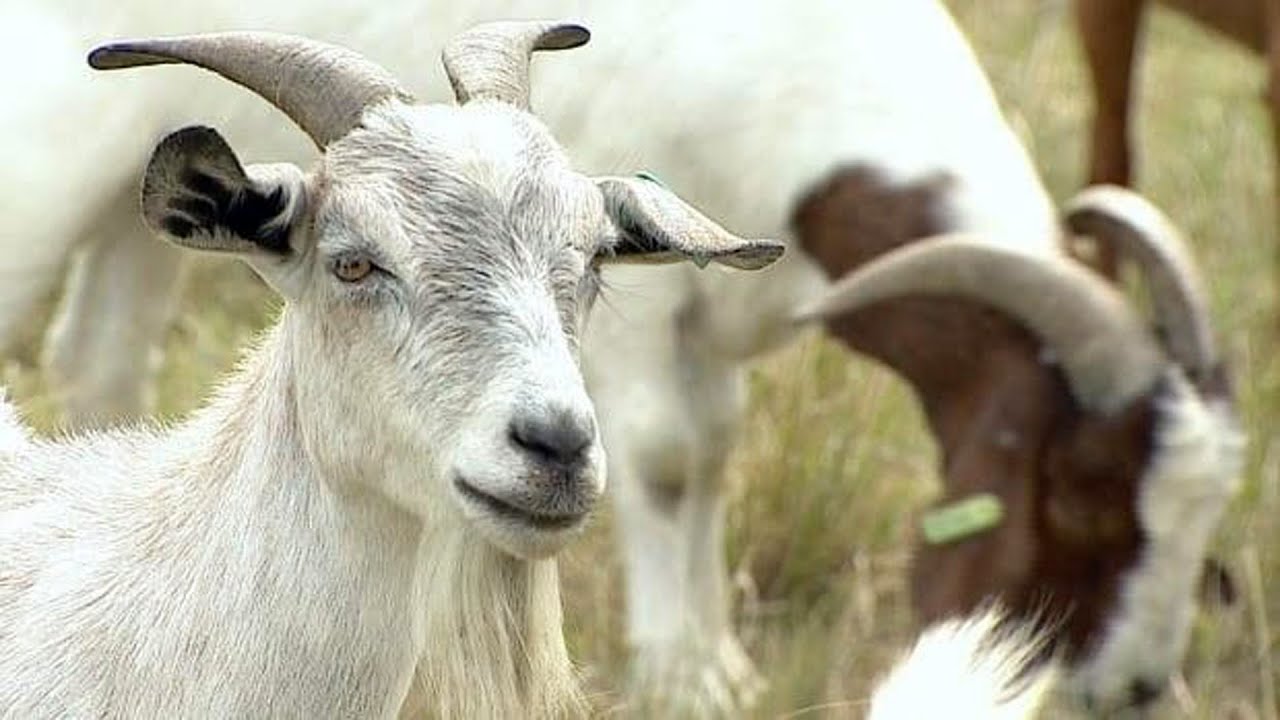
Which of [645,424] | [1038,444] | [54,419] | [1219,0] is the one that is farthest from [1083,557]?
[1219,0]

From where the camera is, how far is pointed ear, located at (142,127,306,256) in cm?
337

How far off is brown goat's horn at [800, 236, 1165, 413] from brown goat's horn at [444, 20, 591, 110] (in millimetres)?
2215

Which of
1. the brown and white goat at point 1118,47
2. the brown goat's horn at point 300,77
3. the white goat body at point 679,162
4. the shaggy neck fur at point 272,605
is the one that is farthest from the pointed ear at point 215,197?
the brown and white goat at point 1118,47

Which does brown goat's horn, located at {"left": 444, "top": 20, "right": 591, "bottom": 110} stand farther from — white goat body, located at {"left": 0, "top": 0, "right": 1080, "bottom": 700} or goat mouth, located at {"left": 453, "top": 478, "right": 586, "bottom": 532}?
white goat body, located at {"left": 0, "top": 0, "right": 1080, "bottom": 700}

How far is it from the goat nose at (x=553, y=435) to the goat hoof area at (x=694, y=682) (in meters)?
2.64

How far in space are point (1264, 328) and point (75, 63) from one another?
12.5 ft

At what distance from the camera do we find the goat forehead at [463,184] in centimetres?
337

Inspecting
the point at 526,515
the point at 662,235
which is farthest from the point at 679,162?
the point at 526,515

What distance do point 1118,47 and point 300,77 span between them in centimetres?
533

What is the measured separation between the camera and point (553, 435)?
126 inches

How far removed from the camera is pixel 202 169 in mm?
3393

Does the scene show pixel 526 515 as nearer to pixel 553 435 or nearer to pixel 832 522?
pixel 553 435

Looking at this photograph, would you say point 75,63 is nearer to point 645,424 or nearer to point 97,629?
point 645,424

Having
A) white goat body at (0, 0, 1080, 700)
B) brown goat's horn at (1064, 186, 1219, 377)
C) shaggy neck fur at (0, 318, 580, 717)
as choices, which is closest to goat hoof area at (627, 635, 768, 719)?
white goat body at (0, 0, 1080, 700)
